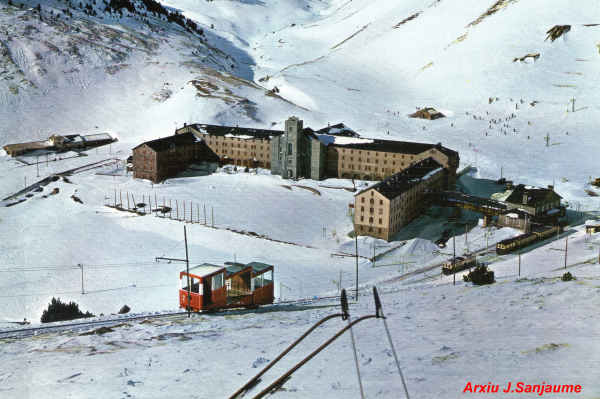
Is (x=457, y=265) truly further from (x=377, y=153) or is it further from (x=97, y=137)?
(x=97, y=137)

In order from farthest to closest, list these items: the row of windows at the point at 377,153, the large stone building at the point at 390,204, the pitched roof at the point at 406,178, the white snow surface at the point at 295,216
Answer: the row of windows at the point at 377,153 < the pitched roof at the point at 406,178 < the large stone building at the point at 390,204 < the white snow surface at the point at 295,216

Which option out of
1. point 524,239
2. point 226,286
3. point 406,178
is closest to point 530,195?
point 524,239

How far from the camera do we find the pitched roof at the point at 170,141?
97.8 m

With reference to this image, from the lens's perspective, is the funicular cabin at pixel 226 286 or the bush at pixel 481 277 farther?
the bush at pixel 481 277

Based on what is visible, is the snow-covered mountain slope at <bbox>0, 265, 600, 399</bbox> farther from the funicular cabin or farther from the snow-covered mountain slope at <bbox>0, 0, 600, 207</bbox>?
the snow-covered mountain slope at <bbox>0, 0, 600, 207</bbox>

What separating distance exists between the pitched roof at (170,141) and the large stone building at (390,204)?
37.9 metres

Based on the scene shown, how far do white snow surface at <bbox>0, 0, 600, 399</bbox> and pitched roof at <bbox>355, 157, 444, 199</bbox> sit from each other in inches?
206

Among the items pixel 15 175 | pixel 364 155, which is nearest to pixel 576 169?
pixel 364 155

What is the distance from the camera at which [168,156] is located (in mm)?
99750

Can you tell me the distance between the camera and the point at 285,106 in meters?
138

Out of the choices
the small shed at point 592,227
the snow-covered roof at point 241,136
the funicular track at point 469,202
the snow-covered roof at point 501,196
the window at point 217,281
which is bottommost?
the window at point 217,281

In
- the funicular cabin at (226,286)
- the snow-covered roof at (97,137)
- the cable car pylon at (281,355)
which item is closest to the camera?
the cable car pylon at (281,355)

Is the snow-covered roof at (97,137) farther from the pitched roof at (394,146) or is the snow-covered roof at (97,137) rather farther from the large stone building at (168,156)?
the pitched roof at (394,146)

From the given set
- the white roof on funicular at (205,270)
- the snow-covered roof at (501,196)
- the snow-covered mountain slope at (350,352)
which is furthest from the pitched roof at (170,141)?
the snow-covered mountain slope at (350,352)
